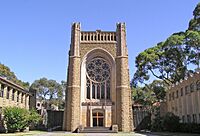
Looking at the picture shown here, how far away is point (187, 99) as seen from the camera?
3350cm

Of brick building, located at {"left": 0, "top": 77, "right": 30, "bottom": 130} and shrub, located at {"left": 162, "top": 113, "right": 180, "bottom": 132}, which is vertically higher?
brick building, located at {"left": 0, "top": 77, "right": 30, "bottom": 130}

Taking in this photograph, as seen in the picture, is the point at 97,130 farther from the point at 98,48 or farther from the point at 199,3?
the point at 199,3

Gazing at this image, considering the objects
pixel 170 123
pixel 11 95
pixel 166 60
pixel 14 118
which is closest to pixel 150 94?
pixel 166 60

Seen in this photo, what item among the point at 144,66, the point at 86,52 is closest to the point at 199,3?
the point at 144,66

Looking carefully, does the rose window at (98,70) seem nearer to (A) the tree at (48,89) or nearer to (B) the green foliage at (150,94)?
(B) the green foliage at (150,94)

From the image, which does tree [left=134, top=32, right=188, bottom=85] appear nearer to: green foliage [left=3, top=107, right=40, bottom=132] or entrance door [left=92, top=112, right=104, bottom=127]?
entrance door [left=92, top=112, right=104, bottom=127]

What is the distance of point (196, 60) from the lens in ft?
124

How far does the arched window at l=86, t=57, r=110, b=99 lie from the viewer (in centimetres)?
4200

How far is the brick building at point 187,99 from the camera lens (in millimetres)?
30312

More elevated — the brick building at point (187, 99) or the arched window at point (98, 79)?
the arched window at point (98, 79)

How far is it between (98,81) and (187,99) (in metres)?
13.9

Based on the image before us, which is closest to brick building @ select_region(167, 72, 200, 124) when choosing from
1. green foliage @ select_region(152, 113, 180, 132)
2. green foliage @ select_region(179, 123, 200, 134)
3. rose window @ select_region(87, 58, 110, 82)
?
green foliage @ select_region(179, 123, 200, 134)

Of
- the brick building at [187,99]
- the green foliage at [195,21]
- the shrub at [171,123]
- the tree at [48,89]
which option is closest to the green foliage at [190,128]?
the shrub at [171,123]

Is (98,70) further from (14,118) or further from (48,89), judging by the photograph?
(48,89)
